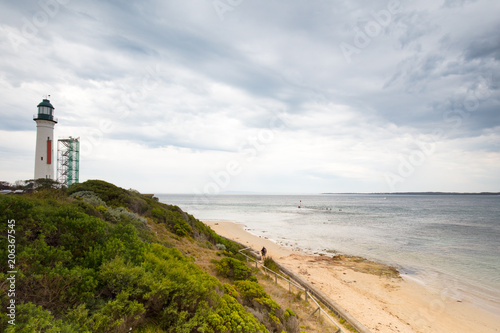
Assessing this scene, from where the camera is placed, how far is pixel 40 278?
400cm

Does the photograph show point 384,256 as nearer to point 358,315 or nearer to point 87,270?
point 358,315

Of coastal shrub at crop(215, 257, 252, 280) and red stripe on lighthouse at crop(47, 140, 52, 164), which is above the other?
red stripe on lighthouse at crop(47, 140, 52, 164)

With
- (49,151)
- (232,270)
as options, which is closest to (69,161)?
(49,151)

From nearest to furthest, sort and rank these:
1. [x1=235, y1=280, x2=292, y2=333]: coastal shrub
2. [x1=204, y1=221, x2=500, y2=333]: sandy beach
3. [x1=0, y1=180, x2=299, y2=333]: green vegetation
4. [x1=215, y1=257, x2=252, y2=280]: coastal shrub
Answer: [x1=0, y1=180, x2=299, y2=333]: green vegetation, [x1=235, y1=280, x2=292, y2=333]: coastal shrub, [x1=215, y1=257, x2=252, y2=280]: coastal shrub, [x1=204, y1=221, x2=500, y2=333]: sandy beach

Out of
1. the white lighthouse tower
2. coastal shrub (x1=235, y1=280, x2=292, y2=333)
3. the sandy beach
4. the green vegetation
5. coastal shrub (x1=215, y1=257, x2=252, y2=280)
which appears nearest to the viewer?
the green vegetation

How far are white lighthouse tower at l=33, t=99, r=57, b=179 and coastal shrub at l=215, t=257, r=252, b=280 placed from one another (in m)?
21.9

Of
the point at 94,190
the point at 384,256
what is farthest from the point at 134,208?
the point at 384,256

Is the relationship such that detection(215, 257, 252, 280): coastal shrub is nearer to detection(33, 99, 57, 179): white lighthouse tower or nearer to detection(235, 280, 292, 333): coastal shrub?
detection(235, 280, 292, 333): coastal shrub

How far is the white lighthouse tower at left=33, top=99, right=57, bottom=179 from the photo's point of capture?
23.0 m

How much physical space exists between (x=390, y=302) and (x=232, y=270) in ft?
27.5

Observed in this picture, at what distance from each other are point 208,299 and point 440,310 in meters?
12.1

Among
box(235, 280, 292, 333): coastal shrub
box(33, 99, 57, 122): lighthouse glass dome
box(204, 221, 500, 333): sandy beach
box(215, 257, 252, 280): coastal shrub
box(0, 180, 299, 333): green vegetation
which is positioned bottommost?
box(204, 221, 500, 333): sandy beach

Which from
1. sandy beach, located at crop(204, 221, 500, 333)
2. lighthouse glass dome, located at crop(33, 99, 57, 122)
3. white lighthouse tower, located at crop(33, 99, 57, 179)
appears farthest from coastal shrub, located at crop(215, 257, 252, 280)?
lighthouse glass dome, located at crop(33, 99, 57, 122)

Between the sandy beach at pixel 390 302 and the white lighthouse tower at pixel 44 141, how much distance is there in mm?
22829
